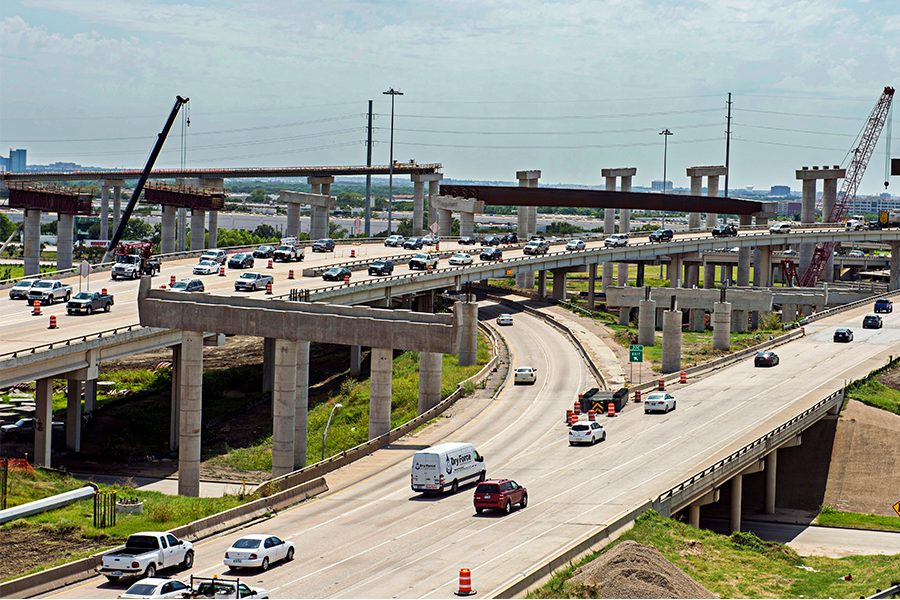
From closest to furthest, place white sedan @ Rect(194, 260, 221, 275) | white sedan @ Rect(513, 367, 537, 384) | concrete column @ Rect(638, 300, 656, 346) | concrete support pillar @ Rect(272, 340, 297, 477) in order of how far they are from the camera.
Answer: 1. concrete support pillar @ Rect(272, 340, 297, 477)
2. white sedan @ Rect(513, 367, 537, 384)
3. white sedan @ Rect(194, 260, 221, 275)
4. concrete column @ Rect(638, 300, 656, 346)

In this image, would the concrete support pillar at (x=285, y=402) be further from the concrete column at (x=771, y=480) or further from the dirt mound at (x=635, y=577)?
the concrete column at (x=771, y=480)

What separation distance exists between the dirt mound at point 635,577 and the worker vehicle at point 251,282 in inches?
2010

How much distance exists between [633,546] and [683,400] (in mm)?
38324

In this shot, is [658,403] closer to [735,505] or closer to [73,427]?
[735,505]

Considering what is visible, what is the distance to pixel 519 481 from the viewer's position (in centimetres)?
5138

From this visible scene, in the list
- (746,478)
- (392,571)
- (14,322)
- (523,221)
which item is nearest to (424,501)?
(392,571)

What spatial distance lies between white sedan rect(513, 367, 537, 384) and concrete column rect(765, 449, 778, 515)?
2052cm

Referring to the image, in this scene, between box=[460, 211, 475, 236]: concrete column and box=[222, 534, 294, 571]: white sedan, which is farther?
box=[460, 211, 475, 236]: concrete column

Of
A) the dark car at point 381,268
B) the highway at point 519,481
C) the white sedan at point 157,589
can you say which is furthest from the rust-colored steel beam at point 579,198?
the white sedan at point 157,589

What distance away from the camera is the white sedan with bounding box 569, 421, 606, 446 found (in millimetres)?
59812

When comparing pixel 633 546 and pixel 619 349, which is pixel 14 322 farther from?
pixel 619 349

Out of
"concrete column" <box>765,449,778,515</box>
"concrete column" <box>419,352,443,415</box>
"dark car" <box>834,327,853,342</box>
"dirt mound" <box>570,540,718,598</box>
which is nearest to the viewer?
"dirt mound" <box>570,540,718,598</box>

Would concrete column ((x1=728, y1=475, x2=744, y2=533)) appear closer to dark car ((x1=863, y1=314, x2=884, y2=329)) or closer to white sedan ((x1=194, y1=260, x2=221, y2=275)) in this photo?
white sedan ((x1=194, y1=260, x2=221, y2=275))

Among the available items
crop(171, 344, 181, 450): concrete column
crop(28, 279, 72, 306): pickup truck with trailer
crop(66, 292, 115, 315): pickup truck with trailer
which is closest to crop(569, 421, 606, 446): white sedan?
crop(171, 344, 181, 450): concrete column
